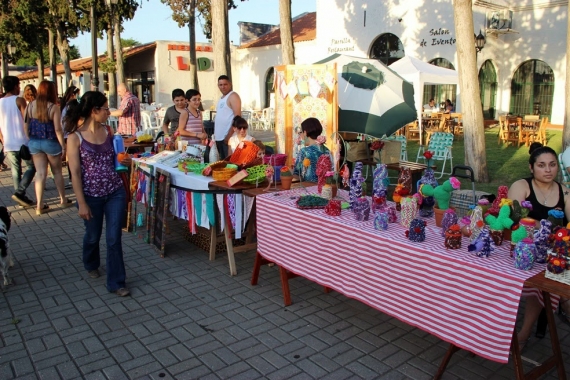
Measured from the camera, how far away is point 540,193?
3.48 m

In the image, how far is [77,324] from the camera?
3.88 meters

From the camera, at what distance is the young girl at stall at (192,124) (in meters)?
6.72

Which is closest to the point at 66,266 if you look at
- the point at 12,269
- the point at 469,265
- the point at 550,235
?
the point at 12,269

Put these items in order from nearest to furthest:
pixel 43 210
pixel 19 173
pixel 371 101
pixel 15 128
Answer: pixel 15 128
pixel 43 210
pixel 19 173
pixel 371 101

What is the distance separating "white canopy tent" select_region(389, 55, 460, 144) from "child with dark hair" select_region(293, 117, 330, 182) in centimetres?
897

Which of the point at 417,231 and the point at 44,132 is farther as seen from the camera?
the point at 44,132

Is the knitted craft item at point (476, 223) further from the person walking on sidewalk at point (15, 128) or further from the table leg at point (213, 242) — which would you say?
the person walking on sidewalk at point (15, 128)

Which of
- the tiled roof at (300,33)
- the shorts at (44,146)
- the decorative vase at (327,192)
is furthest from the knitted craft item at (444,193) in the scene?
the tiled roof at (300,33)

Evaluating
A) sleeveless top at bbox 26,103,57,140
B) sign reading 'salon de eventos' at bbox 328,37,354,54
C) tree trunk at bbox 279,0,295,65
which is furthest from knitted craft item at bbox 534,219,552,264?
sign reading 'salon de eventos' at bbox 328,37,354,54

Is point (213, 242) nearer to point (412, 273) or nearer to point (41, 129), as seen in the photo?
point (412, 273)

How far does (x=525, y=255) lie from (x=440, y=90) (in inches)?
804

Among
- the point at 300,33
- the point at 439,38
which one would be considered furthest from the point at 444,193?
the point at 300,33

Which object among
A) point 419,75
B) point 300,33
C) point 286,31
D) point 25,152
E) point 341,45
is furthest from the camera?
point 300,33

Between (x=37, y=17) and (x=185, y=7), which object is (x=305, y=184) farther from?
(x=37, y=17)
